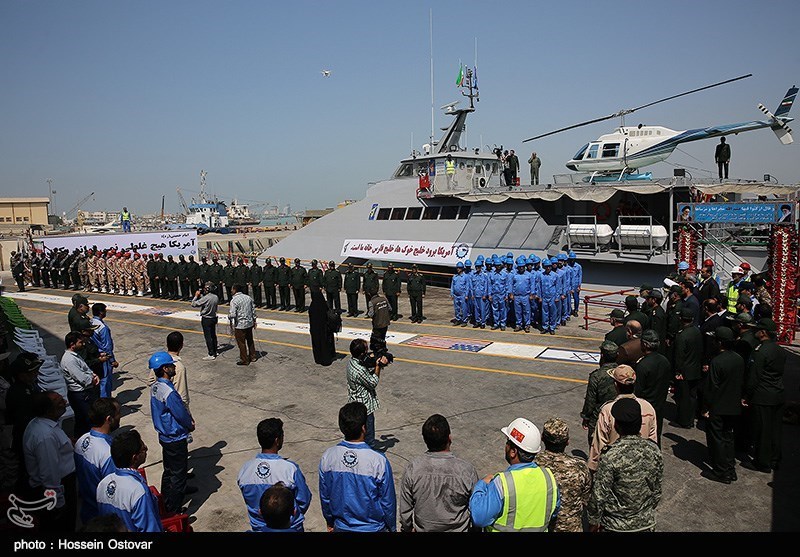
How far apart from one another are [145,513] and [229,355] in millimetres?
9095

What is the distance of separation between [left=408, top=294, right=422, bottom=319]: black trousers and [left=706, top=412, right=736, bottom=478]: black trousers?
31.3 feet

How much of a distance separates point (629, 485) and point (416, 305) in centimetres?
1176

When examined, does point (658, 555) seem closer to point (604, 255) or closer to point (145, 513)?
point (145, 513)

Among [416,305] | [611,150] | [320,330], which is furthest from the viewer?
[611,150]

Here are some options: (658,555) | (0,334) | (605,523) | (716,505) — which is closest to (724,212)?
(716,505)

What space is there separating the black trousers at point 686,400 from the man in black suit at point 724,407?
1.16m

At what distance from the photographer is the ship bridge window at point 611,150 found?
61.5 ft

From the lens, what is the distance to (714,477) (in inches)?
235

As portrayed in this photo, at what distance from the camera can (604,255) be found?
623 inches

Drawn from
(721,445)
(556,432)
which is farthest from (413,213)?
(556,432)

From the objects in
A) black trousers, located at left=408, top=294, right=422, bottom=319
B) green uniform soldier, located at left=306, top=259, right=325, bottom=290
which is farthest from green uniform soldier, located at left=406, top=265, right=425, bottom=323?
Result: green uniform soldier, located at left=306, top=259, right=325, bottom=290

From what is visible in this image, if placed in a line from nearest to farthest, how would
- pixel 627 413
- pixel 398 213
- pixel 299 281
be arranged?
pixel 627 413
pixel 299 281
pixel 398 213

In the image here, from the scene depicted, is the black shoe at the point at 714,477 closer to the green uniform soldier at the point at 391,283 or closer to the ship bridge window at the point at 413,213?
the green uniform soldier at the point at 391,283

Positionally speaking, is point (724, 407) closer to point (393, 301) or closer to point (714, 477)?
point (714, 477)
